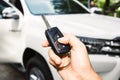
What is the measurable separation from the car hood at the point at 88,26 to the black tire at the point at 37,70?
1.79 ft

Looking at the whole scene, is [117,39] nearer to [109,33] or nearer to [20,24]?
[109,33]

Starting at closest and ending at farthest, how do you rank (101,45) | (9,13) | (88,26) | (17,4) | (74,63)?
1. (74,63)
2. (101,45)
3. (88,26)
4. (9,13)
5. (17,4)

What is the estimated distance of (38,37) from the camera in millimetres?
5094

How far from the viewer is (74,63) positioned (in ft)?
5.69

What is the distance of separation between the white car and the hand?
280cm

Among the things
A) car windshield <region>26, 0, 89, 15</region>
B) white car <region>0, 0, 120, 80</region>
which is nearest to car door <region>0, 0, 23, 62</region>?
white car <region>0, 0, 120, 80</region>

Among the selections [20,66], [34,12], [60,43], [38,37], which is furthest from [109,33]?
[60,43]

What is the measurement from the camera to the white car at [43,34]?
4.66 m

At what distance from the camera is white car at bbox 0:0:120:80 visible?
4.66m

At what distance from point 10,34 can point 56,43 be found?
434 cm

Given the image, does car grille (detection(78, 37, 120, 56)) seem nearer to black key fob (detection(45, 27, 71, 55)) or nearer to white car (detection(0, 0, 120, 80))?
white car (detection(0, 0, 120, 80))

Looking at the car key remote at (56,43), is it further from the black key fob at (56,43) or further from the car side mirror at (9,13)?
the car side mirror at (9,13)

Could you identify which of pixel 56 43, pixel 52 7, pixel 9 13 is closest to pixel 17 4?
pixel 9 13

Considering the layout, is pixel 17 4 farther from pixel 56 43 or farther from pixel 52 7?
pixel 56 43
